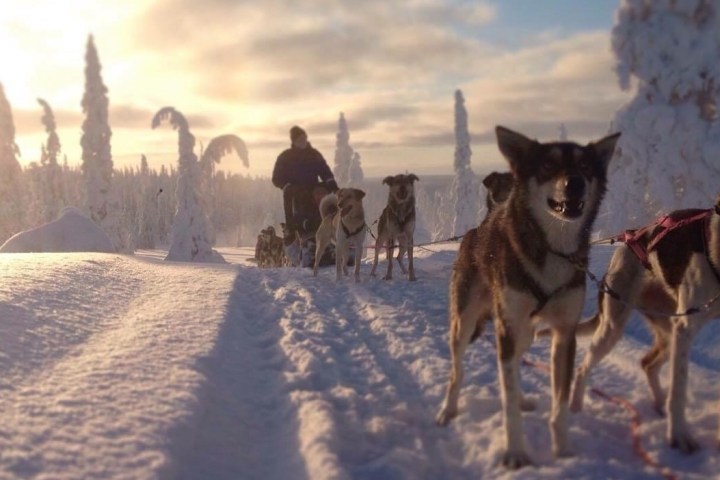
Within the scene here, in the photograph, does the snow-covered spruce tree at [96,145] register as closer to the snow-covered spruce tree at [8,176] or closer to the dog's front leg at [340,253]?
the snow-covered spruce tree at [8,176]

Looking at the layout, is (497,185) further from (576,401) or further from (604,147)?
(576,401)

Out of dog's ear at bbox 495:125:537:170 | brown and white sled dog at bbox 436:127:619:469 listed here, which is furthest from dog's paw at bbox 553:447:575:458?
dog's ear at bbox 495:125:537:170

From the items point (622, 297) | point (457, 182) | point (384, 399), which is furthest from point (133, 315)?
point (457, 182)

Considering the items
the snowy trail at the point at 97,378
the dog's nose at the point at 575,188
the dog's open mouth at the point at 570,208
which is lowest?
the snowy trail at the point at 97,378

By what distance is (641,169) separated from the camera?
15.3m

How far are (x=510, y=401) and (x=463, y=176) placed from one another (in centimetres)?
3914

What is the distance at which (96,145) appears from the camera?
117 ft

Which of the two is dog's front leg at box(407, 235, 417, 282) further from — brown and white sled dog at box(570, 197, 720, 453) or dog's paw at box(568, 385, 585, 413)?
dog's paw at box(568, 385, 585, 413)

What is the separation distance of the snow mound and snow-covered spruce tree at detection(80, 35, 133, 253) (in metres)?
19.6

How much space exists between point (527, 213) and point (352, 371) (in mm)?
2165

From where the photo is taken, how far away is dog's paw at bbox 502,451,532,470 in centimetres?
254

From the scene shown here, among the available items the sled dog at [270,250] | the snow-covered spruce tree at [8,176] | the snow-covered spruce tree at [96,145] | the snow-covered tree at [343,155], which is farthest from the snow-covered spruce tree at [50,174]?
the sled dog at [270,250]

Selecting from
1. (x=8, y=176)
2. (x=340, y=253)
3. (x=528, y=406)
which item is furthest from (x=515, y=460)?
(x=8, y=176)

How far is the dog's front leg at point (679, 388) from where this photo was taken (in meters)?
2.66
